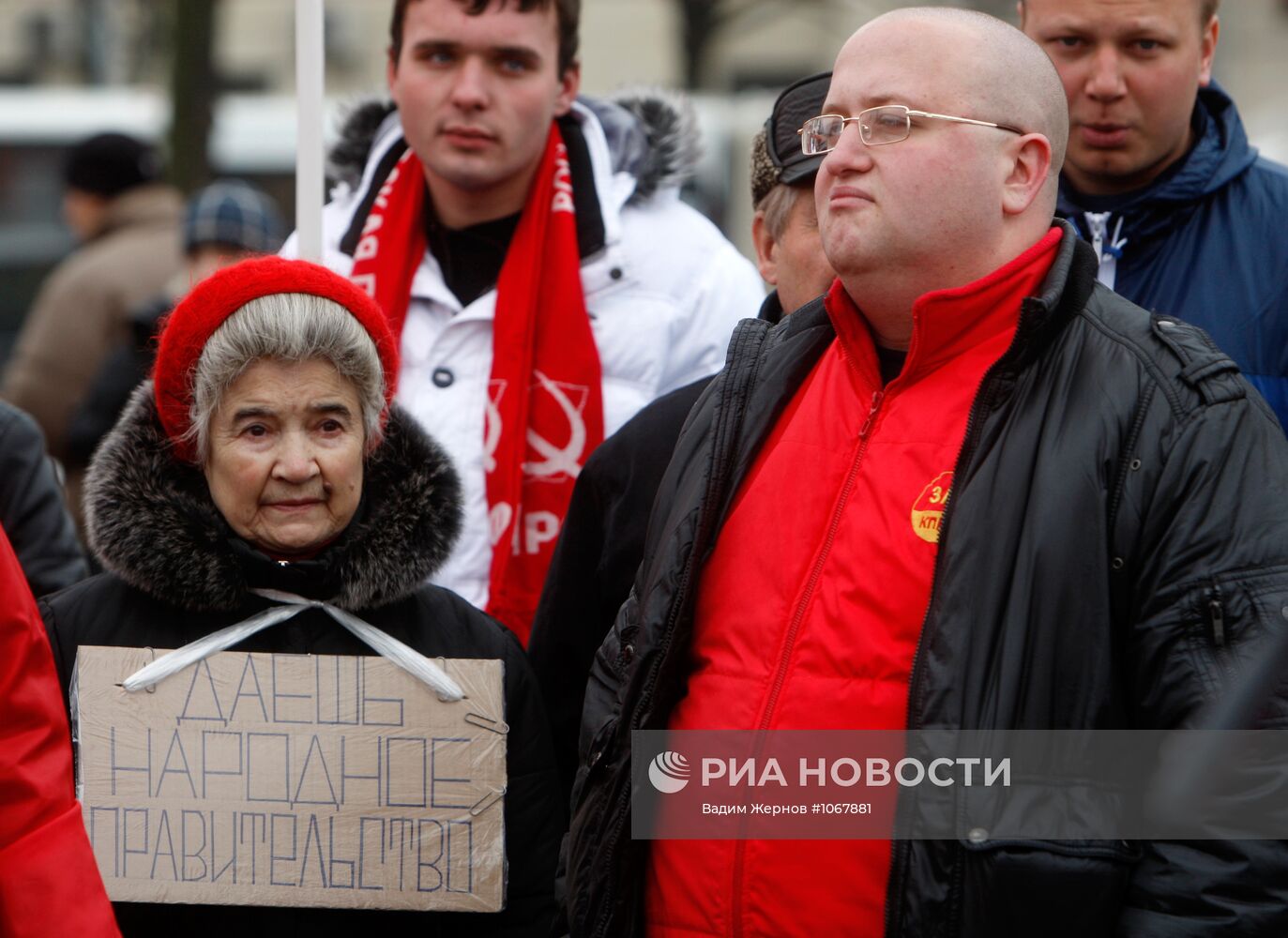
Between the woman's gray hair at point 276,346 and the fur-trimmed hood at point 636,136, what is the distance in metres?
1.24

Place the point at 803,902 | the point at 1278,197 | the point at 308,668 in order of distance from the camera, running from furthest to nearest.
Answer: the point at 1278,197
the point at 308,668
the point at 803,902

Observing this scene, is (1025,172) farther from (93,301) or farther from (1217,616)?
(93,301)

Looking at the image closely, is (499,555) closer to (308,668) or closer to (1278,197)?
(308,668)

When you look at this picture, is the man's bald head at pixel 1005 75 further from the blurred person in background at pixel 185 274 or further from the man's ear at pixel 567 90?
the blurred person in background at pixel 185 274

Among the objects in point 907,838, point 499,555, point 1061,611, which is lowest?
point 499,555

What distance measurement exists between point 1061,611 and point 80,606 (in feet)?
5.45

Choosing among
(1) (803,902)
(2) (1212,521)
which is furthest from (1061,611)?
(1) (803,902)

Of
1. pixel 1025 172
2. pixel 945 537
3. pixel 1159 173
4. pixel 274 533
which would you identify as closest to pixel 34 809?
pixel 274 533

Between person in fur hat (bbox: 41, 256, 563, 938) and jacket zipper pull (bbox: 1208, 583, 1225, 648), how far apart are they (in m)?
1.27

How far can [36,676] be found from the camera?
2.38 m

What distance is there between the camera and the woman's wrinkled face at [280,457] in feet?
10.2

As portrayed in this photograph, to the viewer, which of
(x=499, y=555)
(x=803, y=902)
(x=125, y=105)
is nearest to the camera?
(x=803, y=902)

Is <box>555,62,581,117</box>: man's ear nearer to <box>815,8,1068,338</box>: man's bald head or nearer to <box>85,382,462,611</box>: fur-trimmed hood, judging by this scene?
<box>85,382,462,611</box>: fur-trimmed hood

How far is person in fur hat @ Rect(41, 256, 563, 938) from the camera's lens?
3.05 meters
